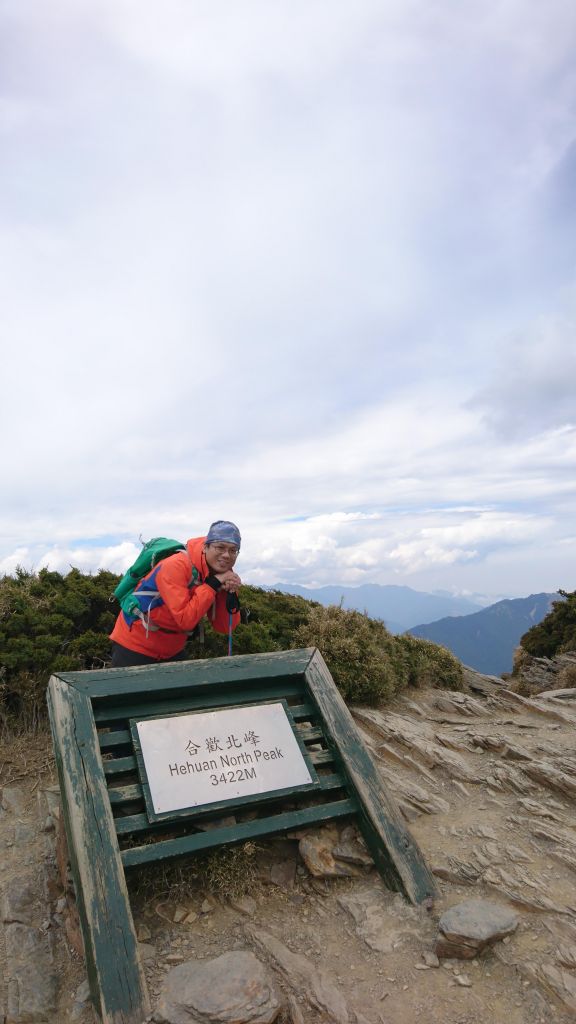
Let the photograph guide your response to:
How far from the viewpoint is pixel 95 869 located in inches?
144

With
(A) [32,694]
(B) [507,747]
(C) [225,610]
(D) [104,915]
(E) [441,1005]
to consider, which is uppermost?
(C) [225,610]

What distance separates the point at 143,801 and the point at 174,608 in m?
1.46

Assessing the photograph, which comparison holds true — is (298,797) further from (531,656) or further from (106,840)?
(531,656)

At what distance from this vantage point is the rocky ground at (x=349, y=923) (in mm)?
3359

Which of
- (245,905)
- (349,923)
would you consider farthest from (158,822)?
(349,923)

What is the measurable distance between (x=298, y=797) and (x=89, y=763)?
5.18 ft

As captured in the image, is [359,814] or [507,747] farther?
[507,747]

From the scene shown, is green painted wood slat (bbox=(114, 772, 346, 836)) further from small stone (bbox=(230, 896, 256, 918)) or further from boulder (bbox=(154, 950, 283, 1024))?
boulder (bbox=(154, 950, 283, 1024))

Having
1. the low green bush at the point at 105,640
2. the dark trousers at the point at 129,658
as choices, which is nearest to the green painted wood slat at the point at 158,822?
the dark trousers at the point at 129,658

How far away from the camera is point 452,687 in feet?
32.2

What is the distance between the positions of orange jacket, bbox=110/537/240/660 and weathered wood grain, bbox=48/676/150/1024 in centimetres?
94

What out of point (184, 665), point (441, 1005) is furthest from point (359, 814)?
point (184, 665)

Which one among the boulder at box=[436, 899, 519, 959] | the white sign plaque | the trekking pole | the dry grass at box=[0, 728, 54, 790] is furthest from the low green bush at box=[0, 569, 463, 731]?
the boulder at box=[436, 899, 519, 959]

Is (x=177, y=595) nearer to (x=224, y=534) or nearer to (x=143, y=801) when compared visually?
(x=224, y=534)
